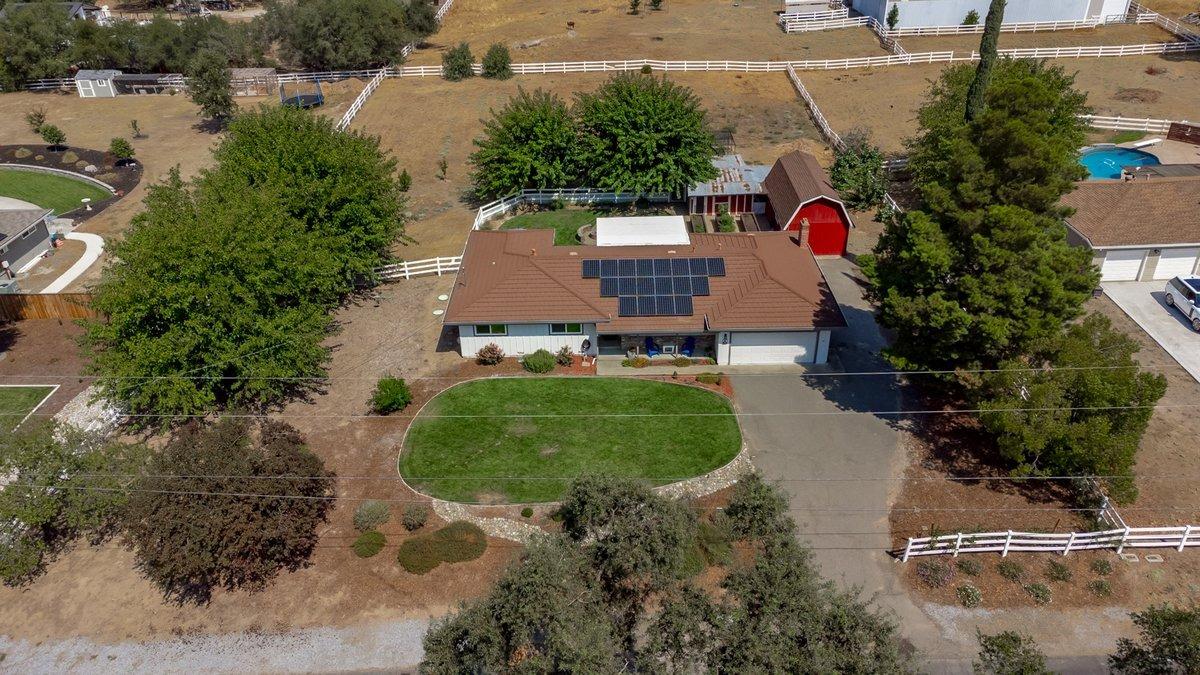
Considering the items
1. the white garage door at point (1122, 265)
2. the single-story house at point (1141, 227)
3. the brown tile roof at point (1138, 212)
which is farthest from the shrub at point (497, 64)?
the white garage door at point (1122, 265)

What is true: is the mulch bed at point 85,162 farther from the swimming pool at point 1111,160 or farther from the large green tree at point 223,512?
the swimming pool at point 1111,160

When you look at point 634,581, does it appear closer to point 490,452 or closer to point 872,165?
point 490,452

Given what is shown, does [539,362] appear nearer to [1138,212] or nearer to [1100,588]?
[1100,588]

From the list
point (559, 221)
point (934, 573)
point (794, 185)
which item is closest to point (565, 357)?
point (559, 221)

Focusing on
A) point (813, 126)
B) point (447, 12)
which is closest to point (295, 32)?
point (447, 12)

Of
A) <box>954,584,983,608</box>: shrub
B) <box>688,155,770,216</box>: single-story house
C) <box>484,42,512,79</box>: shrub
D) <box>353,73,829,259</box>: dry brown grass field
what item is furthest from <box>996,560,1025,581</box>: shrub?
<box>484,42,512,79</box>: shrub

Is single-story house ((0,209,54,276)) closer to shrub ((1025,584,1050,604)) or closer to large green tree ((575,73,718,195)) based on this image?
large green tree ((575,73,718,195))

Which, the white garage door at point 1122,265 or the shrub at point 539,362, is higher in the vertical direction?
the white garage door at point 1122,265
